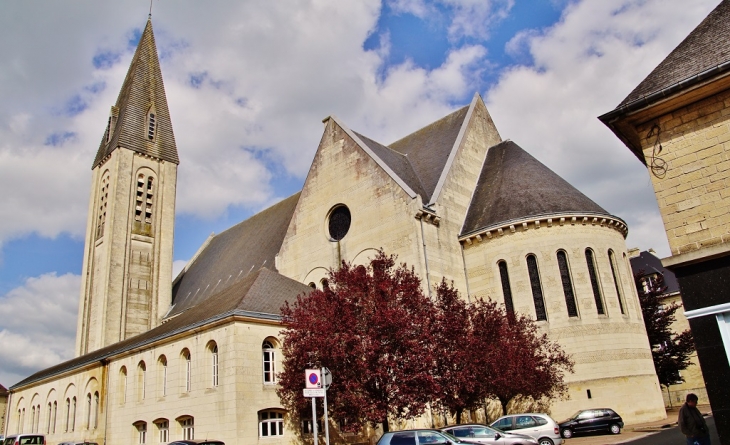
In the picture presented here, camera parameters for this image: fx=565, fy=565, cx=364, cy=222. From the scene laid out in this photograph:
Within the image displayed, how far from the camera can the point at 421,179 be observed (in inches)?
1054

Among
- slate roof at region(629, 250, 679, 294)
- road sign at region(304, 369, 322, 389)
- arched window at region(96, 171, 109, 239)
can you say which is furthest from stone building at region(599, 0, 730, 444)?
slate roof at region(629, 250, 679, 294)

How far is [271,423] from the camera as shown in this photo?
17.8 meters

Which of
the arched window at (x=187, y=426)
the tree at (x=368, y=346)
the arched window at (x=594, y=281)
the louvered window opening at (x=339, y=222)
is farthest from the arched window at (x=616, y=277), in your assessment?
the arched window at (x=187, y=426)

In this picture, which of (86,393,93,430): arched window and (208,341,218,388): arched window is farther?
(86,393,93,430): arched window

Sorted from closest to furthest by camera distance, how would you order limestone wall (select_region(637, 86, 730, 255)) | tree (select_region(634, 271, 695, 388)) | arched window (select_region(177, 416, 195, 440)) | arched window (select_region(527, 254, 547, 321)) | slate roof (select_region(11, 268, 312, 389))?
limestone wall (select_region(637, 86, 730, 255)), arched window (select_region(177, 416, 195, 440)), slate roof (select_region(11, 268, 312, 389)), arched window (select_region(527, 254, 547, 321)), tree (select_region(634, 271, 695, 388))

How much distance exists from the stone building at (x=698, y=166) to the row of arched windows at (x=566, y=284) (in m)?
12.5

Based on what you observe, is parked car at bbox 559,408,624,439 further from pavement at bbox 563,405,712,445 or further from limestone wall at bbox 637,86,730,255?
limestone wall at bbox 637,86,730,255

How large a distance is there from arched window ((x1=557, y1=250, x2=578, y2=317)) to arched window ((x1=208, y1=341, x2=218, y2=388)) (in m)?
13.4

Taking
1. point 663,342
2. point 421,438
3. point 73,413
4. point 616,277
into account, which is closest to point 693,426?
point 421,438

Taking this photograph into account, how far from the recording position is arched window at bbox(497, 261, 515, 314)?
23237 millimetres

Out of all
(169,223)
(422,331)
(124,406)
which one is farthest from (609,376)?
(169,223)

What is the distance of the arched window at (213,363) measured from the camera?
1802 centimetres

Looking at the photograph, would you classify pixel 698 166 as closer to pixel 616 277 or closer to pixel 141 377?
pixel 616 277

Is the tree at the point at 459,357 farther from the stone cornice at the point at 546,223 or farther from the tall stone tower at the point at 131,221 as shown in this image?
the tall stone tower at the point at 131,221
